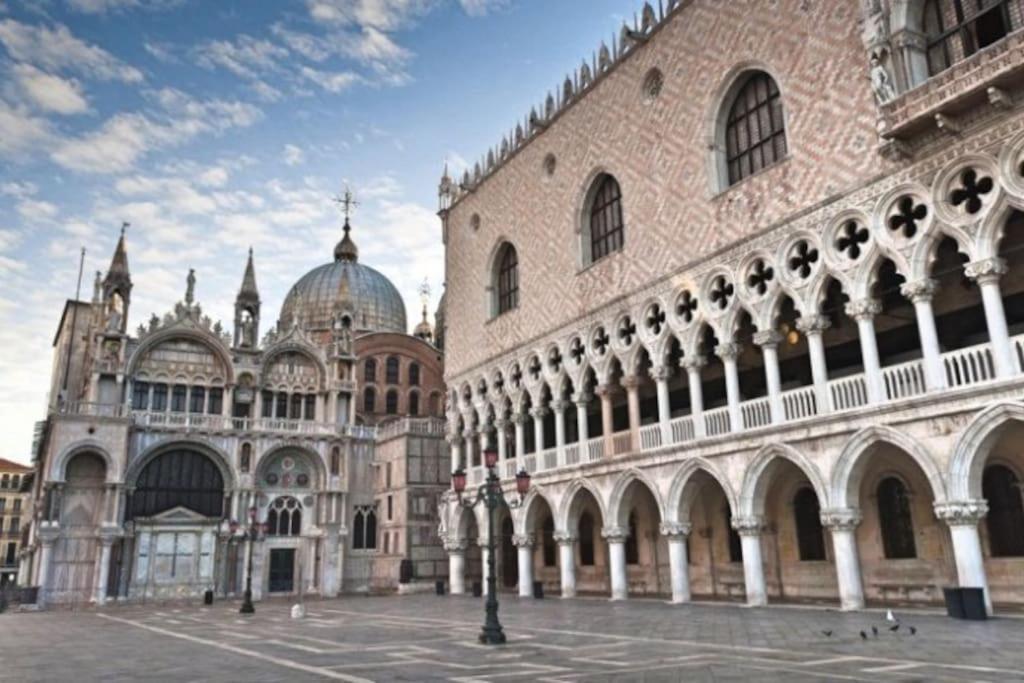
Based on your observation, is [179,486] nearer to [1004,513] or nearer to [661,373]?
[661,373]

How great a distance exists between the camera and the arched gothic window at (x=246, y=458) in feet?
115

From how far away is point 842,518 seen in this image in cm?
1598

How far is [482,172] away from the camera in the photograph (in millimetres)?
31859

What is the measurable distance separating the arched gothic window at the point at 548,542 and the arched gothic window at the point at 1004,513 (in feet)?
50.9

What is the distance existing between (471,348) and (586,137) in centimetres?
957

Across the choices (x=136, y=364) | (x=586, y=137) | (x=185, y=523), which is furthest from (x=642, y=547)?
(x=136, y=364)

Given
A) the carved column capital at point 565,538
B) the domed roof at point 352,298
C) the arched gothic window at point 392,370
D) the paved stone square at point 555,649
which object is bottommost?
the paved stone square at point 555,649

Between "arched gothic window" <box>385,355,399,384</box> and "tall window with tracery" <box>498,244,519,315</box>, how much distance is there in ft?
60.0

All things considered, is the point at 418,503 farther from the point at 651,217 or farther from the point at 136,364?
the point at 651,217

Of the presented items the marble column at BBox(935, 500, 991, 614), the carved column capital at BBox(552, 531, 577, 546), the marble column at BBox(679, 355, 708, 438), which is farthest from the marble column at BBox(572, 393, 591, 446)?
the marble column at BBox(935, 500, 991, 614)

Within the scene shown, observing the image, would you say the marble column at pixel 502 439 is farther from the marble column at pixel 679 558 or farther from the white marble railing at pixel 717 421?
the white marble railing at pixel 717 421

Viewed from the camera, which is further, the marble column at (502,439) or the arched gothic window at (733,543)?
the marble column at (502,439)

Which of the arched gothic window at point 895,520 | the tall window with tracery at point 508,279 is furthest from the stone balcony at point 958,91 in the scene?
the tall window with tracery at point 508,279

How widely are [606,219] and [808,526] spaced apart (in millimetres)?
10709
